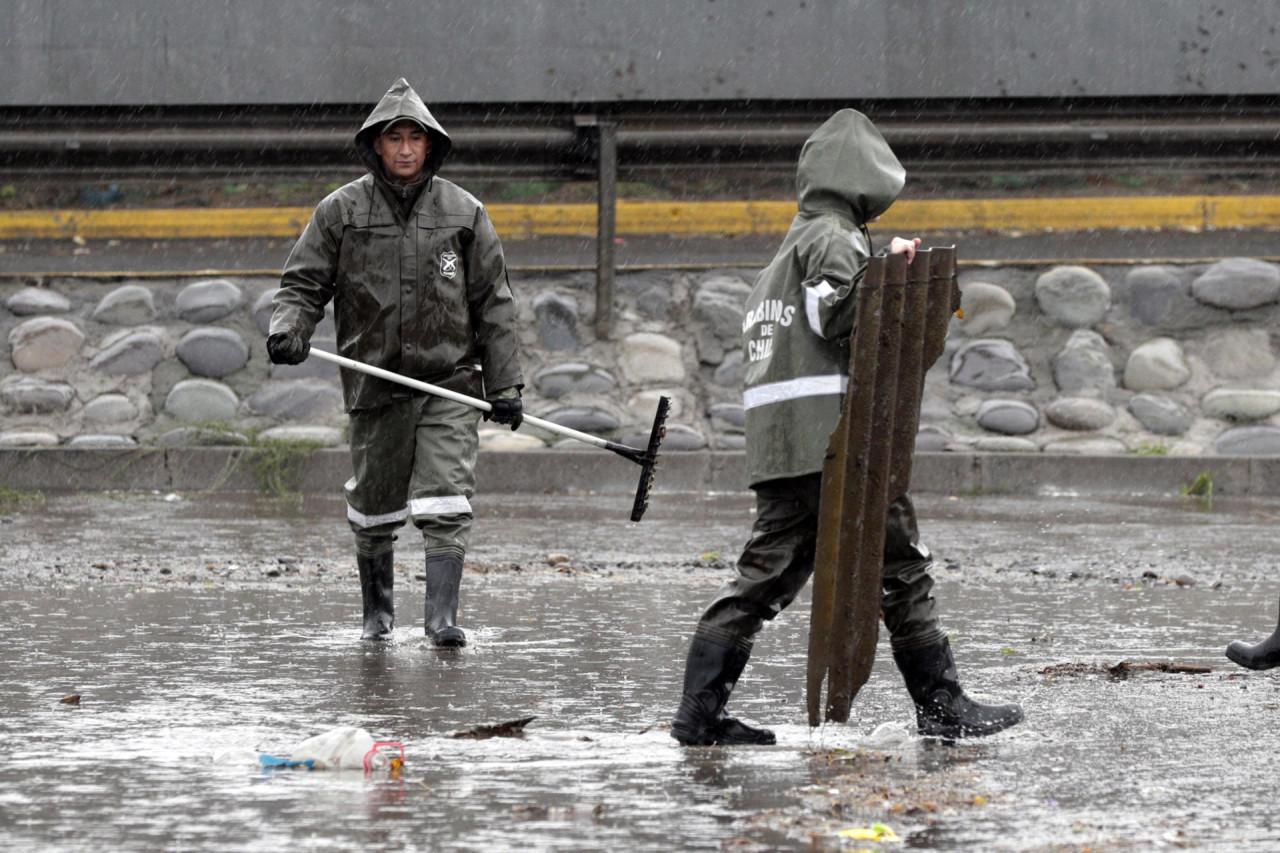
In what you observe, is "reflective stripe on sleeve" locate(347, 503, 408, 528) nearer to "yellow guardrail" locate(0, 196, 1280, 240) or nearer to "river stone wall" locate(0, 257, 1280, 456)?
"river stone wall" locate(0, 257, 1280, 456)

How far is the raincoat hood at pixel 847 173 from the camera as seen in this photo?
14.6 feet

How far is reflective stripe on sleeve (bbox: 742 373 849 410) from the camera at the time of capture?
4285 mm

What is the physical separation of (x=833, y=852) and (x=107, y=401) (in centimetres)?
921

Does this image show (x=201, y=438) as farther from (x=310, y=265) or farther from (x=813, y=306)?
(x=813, y=306)

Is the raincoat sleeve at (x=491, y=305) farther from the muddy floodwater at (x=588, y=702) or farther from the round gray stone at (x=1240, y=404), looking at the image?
the round gray stone at (x=1240, y=404)

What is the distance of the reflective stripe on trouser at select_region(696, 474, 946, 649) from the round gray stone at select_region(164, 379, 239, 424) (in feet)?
25.2

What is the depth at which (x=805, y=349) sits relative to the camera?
4.32 metres

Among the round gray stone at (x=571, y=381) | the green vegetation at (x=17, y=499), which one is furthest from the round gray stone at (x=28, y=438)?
the round gray stone at (x=571, y=381)

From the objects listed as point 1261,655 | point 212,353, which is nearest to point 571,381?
point 212,353

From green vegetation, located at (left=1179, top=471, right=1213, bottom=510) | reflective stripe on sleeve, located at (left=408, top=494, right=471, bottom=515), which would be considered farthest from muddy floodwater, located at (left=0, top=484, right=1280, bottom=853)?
green vegetation, located at (left=1179, top=471, right=1213, bottom=510)

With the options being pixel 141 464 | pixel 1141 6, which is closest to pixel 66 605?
pixel 141 464

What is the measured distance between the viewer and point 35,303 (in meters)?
12.0

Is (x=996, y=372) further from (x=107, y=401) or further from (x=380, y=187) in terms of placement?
(x=380, y=187)

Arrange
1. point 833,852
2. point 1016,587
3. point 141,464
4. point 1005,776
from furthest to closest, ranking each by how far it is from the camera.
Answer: point 141,464
point 1016,587
point 1005,776
point 833,852
